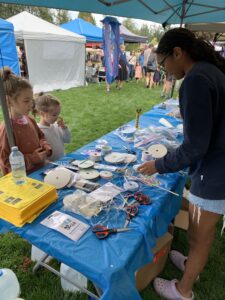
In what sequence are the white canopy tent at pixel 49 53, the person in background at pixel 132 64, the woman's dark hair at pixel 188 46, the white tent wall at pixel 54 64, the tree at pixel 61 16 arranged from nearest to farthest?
the woman's dark hair at pixel 188 46, the white canopy tent at pixel 49 53, the white tent wall at pixel 54 64, the person in background at pixel 132 64, the tree at pixel 61 16

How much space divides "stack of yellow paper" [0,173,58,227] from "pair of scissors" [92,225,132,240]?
0.96ft

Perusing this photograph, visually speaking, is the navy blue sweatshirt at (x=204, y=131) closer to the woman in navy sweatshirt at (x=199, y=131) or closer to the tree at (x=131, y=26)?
the woman in navy sweatshirt at (x=199, y=131)

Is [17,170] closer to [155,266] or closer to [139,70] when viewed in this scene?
[155,266]

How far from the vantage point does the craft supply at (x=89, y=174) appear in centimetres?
146

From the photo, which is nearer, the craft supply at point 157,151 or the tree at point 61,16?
the craft supply at point 157,151

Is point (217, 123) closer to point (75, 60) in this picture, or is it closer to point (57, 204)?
point (57, 204)

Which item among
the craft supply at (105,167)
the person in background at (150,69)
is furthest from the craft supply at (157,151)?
the person in background at (150,69)

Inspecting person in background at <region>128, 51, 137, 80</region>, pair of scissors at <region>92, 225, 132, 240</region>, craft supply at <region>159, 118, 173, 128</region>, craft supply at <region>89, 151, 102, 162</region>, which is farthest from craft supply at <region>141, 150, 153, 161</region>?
person in background at <region>128, 51, 137, 80</region>

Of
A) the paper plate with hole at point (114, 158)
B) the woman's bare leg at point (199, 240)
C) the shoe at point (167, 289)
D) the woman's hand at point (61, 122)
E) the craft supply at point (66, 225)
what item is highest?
the woman's hand at point (61, 122)

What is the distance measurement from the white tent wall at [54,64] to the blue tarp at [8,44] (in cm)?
55

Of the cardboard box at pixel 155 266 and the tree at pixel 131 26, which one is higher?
the tree at pixel 131 26

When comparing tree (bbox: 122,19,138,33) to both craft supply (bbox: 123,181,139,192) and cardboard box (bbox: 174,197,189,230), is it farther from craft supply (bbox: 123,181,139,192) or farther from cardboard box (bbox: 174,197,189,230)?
craft supply (bbox: 123,181,139,192)

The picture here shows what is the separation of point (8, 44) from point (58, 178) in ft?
22.1

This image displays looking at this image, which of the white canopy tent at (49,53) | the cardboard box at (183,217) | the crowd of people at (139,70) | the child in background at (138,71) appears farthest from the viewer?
the child in background at (138,71)
